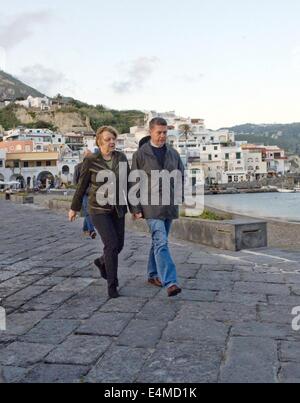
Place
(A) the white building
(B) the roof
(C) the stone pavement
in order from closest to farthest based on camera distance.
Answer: (C) the stone pavement → (B) the roof → (A) the white building

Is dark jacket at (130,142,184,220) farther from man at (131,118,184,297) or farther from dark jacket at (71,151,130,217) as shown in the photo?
dark jacket at (71,151,130,217)

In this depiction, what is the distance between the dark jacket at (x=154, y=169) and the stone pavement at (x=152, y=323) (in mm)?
712

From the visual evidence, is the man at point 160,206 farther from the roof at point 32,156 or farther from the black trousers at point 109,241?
the roof at point 32,156

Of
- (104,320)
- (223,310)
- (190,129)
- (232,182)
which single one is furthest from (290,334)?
(190,129)

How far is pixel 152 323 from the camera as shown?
3459 mm

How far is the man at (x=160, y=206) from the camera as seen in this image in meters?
4.19

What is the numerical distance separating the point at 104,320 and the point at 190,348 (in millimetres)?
836

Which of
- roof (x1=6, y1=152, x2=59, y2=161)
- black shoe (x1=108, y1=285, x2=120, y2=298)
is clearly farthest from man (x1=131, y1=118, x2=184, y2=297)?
roof (x1=6, y1=152, x2=59, y2=161)

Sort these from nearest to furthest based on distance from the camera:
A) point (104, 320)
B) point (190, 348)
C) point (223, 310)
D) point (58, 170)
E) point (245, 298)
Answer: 1. point (190, 348)
2. point (104, 320)
3. point (223, 310)
4. point (245, 298)
5. point (58, 170)

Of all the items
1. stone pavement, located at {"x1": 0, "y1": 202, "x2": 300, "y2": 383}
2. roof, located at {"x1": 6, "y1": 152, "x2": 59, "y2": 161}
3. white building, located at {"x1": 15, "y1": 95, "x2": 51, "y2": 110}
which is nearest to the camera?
stone pavement, located at {"x1": 0, "y1": 202, "x2": 300, "y2": 383}

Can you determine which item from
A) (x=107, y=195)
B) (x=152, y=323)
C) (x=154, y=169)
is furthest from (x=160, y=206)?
(x=152, y=323)

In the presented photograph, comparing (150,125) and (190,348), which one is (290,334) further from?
(150,125)

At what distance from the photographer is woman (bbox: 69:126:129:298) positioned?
4250 mm

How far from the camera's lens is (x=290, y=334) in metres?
3.20
